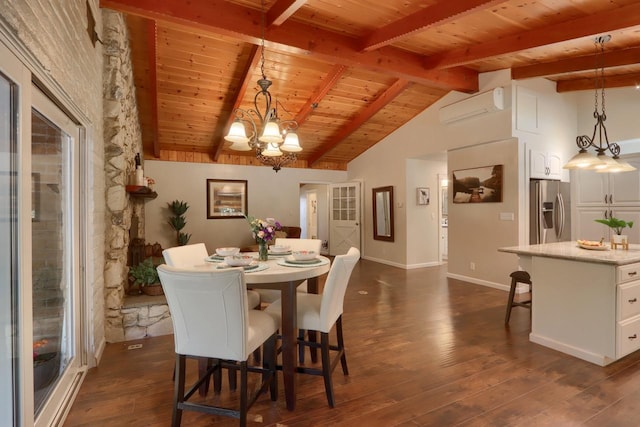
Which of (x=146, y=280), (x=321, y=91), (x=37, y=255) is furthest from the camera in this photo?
(x=321, y=91)

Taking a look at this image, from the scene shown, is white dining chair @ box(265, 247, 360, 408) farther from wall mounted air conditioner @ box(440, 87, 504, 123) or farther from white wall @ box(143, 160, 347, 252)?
white wall @ box(143, 160, 347, 252)

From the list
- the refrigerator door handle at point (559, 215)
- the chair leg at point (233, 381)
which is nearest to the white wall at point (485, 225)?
the refrigerator door handle at point (559, 215)

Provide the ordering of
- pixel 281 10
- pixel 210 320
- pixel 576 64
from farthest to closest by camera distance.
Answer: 1. pixel 576 64
2. pixel 281 10
3. pixel 210 320

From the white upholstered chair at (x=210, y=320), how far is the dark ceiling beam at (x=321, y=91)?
400 centimetres

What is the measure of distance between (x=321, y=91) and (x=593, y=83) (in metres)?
3.92

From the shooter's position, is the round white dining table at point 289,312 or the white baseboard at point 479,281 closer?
the round white dining table at point 289,312

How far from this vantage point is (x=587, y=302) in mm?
2689

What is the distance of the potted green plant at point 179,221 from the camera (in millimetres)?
6590

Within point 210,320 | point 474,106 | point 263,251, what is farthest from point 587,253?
point 210,320

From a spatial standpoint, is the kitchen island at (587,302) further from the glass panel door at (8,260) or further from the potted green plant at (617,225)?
the glass panel door at (8,260)

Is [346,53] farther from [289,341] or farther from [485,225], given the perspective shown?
[289,341]

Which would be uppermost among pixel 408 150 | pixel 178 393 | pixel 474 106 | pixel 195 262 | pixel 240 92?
pixel 240 92

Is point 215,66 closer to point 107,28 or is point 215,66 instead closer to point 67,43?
point 107,28

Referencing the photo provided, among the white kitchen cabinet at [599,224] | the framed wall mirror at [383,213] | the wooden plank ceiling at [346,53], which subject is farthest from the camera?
the framed wall mirror at [383,213]
